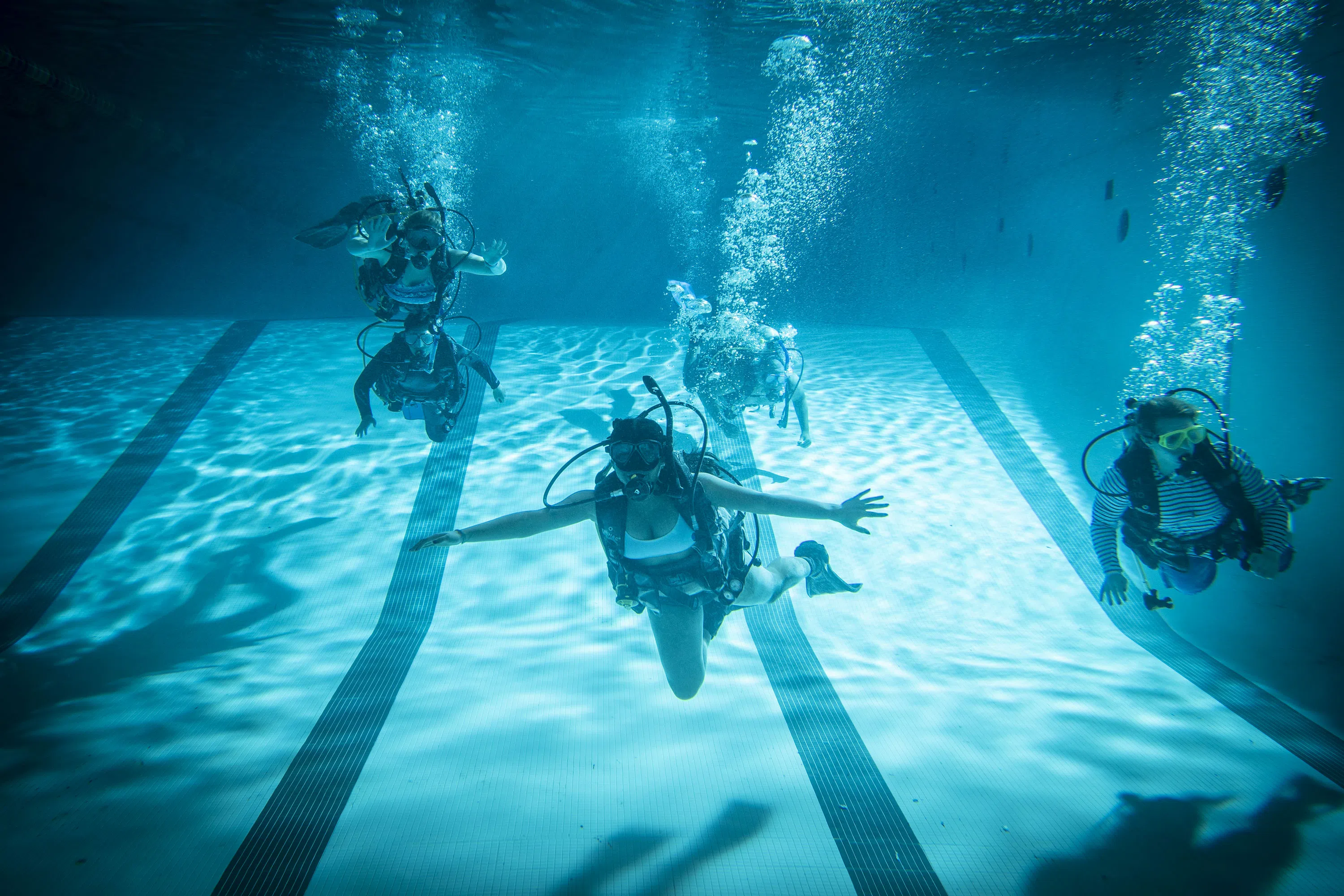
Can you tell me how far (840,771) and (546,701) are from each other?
1978 millimetres

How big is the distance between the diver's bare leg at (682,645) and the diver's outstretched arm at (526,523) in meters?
0.83

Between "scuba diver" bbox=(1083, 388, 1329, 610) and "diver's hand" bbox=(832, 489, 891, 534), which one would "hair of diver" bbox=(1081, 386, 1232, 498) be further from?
"diver's hand" bbox=(832, 489, 891, 534)

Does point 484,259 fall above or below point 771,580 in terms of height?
above

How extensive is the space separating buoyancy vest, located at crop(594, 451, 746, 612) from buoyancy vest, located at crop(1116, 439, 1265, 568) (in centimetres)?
290

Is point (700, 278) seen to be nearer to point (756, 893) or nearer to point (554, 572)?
point (554, 572)

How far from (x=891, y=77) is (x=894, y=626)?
515 inches

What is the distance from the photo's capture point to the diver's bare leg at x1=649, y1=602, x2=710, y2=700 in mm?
3389

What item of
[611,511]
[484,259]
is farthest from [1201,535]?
[484,259]

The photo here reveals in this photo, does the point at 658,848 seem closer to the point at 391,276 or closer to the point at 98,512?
the point at 391,276

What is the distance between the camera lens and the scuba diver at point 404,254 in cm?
471

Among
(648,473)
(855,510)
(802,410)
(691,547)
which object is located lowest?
(802,410)

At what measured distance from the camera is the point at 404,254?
484 cm

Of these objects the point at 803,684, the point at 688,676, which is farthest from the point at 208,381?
the point at 803,684

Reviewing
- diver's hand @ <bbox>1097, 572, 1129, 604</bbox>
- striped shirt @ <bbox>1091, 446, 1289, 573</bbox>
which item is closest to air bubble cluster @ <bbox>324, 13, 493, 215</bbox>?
striped shirt @ <bbox>1091, 446, 1289, 573</bbox>
